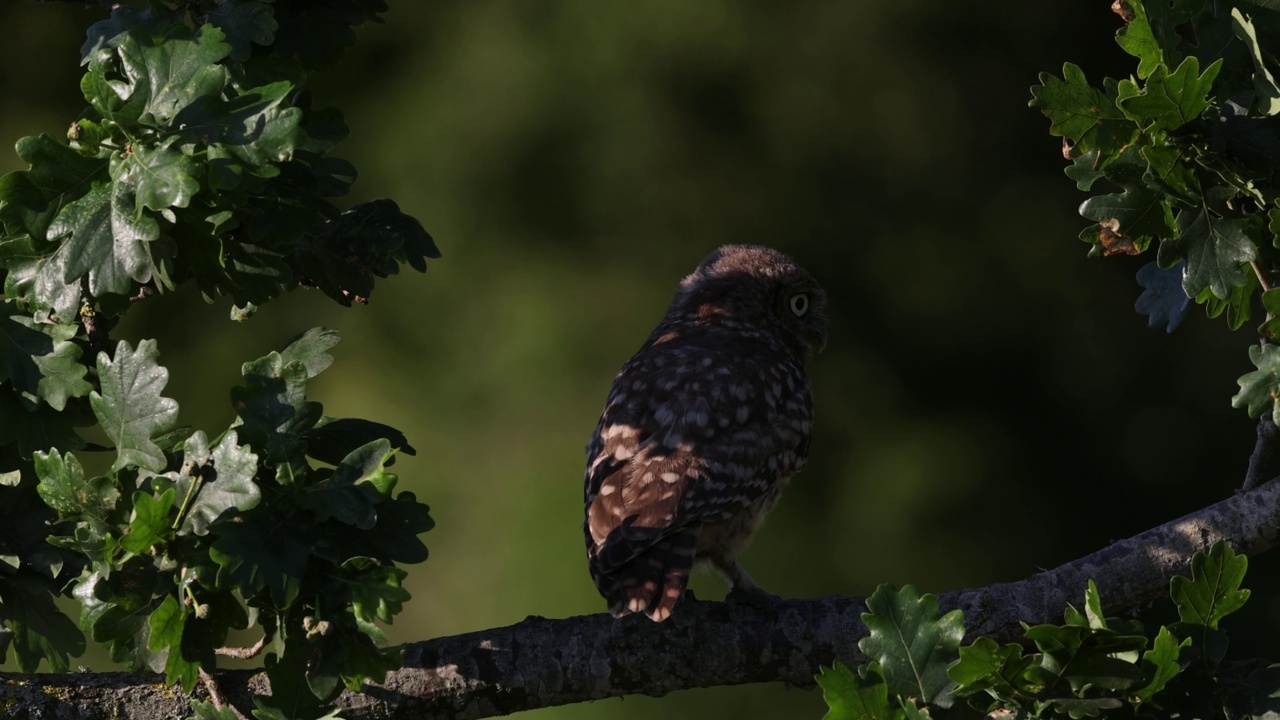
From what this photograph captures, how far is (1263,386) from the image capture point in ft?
6.81

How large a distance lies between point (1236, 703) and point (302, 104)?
183 cm

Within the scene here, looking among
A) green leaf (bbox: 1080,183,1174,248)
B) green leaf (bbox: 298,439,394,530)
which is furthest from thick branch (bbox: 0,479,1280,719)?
green leaf (bbox: 1080,183,1174,248)

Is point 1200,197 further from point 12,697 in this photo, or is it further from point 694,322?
point 12,697

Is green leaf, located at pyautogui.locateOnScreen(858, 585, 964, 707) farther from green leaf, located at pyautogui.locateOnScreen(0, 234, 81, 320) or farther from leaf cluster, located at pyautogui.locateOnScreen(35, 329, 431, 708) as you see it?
green leaf, located at pyautogui.locateOnScreen(0, 234, 81, 320)

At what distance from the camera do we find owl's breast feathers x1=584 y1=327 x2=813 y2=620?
104 inches

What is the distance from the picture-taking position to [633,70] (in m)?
4.82

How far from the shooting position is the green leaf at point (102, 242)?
188 centimetres

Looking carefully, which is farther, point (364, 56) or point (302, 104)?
point (364, 56)

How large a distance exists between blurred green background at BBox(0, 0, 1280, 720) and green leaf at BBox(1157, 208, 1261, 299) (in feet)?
8.56

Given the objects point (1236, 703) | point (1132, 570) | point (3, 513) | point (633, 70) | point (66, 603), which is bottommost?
point (1236, 703)

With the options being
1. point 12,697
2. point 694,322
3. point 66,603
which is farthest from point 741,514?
point 66,603

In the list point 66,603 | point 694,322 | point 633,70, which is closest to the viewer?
point 694,322

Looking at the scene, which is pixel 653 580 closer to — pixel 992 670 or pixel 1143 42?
pixel 992 670

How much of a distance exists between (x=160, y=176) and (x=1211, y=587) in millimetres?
1578
